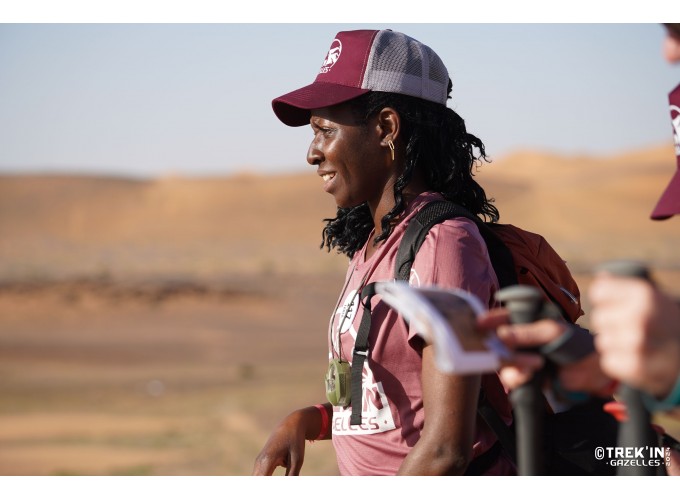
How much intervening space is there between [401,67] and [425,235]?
586 mm

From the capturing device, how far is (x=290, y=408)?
43.1 ft

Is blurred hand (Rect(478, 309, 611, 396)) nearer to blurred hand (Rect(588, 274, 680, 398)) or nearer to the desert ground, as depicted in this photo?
blurred hand (Rect(588, 274, 680, 398))

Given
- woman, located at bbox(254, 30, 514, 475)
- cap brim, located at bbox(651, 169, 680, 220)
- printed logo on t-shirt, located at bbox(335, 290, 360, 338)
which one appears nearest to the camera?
cap brim, located at bbox(651, 169, 680, 220)

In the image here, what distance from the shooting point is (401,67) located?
3.04m

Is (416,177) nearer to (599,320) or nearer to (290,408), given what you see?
(599,320)

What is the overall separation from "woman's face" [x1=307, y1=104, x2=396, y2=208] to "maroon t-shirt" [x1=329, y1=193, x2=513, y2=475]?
0.33 m

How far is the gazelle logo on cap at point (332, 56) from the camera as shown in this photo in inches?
121

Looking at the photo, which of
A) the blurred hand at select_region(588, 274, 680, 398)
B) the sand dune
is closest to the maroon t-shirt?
the blurred hand at select_region(588, 274, 680, 398)

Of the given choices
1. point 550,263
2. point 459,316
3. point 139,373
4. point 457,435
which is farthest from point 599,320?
point 139,373

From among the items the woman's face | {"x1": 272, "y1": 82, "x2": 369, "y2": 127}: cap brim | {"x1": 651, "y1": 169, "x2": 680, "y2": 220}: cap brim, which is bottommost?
{"x1": 651, "y1": 169, "x2": 680, "y2": 220}: cap brim

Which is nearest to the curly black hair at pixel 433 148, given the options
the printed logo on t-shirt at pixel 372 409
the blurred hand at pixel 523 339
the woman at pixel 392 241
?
the woman at pixel 392 241

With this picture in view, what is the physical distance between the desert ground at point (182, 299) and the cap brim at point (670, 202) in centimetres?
724

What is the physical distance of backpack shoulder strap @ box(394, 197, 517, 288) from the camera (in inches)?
108

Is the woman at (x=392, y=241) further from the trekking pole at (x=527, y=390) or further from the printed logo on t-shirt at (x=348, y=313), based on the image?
the trekking pole at (x=527, y=390)
